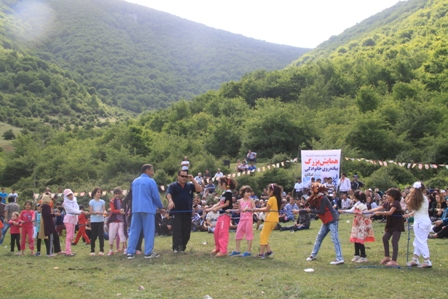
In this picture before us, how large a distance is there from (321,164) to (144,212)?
1248 cm

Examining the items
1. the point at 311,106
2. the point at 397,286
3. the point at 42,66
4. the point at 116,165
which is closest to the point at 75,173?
the point at 116,165

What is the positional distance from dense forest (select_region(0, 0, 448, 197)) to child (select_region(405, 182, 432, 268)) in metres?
16.2

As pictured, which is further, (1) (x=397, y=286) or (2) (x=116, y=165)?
(2) (x=116, y=165)

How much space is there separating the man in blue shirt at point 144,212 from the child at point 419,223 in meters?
5.23

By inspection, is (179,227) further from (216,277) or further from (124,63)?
(124,63)

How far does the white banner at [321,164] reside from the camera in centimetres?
2188

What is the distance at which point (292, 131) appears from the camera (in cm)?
4131

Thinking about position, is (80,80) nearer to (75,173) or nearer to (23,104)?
(23,104)

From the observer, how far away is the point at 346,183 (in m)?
21.6

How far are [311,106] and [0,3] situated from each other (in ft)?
519

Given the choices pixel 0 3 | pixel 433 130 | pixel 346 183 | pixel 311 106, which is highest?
pixel 0 3

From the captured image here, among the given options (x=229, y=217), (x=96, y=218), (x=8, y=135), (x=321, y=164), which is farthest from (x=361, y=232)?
(x=8, y=135)

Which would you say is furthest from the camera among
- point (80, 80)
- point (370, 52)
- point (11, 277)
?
point (80, 80)

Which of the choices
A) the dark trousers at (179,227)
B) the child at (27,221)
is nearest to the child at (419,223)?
the dark trousers at (179,227)
